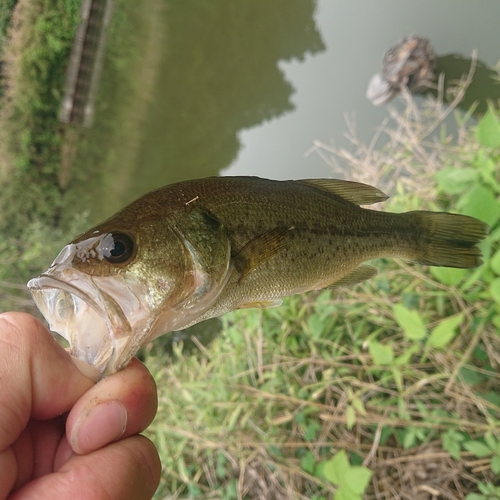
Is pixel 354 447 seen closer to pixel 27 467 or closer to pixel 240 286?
pixel 240 286

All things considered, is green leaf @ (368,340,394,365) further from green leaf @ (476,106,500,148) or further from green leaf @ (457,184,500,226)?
green leaf @ (476,106,500,148)

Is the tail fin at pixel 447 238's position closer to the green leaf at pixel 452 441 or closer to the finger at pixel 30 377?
the green leaf at pixel 452 441

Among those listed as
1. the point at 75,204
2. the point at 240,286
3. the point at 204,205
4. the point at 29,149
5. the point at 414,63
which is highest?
the point at 414,63

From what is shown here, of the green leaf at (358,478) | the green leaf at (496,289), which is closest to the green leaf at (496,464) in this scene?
the green leaf at (358,478)

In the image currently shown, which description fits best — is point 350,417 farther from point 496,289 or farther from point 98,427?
point 98,427

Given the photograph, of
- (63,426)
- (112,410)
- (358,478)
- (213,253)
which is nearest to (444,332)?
(358,478)

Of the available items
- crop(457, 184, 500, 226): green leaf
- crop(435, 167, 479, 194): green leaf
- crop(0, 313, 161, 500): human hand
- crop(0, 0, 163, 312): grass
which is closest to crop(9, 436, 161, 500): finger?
crop(0, 313, 161, 500): human hand

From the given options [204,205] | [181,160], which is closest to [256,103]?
[181,160]

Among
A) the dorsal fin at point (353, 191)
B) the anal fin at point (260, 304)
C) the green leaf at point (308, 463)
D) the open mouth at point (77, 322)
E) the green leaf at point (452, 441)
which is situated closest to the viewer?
the open mouth at point (77, 322)
